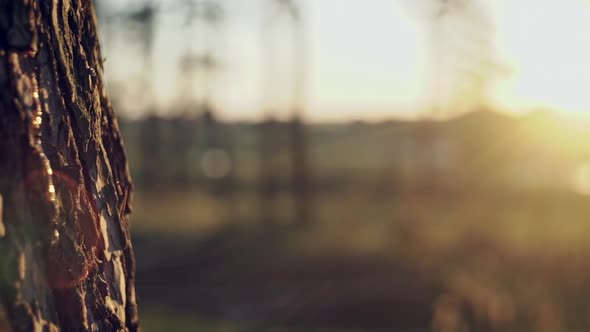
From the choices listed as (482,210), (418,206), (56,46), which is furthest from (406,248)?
(56,46)

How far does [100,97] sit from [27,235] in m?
0.45

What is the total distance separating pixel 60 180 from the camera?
1.44 metres

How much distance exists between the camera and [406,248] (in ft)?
47.5

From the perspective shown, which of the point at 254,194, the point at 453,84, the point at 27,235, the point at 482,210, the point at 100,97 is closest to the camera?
the point at 27,235

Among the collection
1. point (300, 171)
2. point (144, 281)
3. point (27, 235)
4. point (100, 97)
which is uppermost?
point (100, 97)

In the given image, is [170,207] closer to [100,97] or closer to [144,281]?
[144,281]

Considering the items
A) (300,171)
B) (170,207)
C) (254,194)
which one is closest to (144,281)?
(300,171)

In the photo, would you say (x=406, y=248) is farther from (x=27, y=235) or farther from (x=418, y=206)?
(x=27, y=235)

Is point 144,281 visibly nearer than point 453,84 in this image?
Yes

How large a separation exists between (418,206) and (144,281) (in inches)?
295

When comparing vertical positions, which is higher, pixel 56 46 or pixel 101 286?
pixel 56 46

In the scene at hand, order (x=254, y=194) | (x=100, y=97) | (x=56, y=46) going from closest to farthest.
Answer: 1. (x=56, y=46)
2. (x=100, y=97)
3. (x=254, y=194)

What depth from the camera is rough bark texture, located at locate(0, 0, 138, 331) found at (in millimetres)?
1276

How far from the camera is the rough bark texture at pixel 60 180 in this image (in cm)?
128
